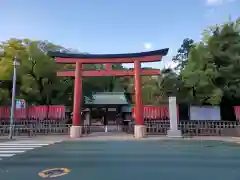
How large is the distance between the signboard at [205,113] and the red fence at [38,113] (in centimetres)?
1129

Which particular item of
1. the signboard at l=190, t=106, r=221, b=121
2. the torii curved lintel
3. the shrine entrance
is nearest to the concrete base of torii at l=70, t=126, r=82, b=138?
the torii curved lintel

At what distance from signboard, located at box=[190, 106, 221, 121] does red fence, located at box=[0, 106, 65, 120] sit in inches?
445

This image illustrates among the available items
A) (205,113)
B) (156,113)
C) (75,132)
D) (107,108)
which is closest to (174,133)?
(156,113)

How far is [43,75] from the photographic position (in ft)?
75.5

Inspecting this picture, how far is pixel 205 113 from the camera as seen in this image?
67.6 feet

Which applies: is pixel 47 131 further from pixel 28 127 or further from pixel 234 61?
pixel 234 61

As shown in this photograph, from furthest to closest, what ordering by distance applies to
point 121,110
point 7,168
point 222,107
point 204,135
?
point 121,110 < point 222,107 < point 204,135 < point 7,168

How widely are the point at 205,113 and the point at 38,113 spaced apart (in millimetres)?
14507

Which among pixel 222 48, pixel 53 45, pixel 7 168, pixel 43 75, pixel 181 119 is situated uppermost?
pixel 53 45

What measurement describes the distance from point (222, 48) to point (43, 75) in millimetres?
16302

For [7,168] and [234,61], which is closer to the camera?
[7,168]

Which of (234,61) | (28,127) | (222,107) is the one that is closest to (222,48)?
(234,61)

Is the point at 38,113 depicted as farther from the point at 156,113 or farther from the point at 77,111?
the point at 156,113

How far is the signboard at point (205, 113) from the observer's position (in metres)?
20.4
